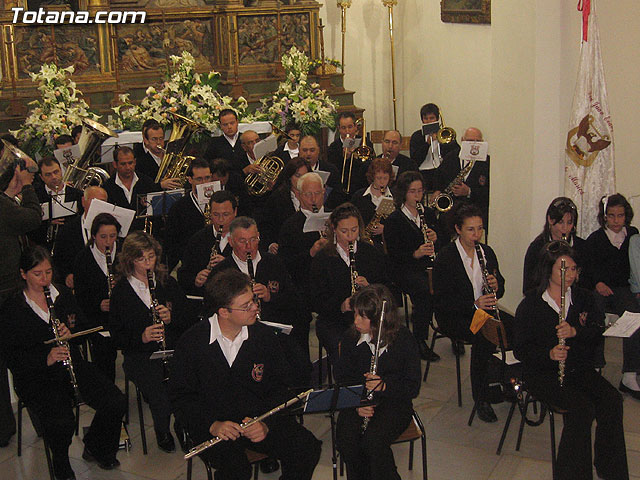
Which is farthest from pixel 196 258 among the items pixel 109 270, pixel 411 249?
pixel 411 249

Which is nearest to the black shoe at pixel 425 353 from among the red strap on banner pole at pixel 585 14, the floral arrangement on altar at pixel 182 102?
the red strap on banner pole at pixel 585 14

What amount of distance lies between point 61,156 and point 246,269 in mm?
3060

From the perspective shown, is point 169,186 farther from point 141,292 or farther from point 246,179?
point 141,292

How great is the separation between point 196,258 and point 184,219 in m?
1.03

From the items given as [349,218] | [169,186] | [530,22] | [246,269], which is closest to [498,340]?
[349,218]

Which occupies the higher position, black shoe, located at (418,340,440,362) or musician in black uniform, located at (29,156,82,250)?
musician in black uniform, located at (29,156,82,250)

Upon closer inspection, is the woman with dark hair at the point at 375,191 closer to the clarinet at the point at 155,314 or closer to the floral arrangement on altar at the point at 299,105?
the clarinet at the point at 155,314

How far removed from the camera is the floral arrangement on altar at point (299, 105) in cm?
1034

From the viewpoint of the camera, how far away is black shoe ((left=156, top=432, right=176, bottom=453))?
5602 millimetres

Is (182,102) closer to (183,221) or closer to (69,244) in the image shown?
(183,221)

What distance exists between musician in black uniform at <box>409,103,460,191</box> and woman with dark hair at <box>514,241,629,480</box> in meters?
3.77

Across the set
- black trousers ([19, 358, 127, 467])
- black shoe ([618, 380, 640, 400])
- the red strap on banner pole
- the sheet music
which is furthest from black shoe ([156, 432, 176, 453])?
the red strap on banner pole

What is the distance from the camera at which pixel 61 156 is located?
26.6 feet

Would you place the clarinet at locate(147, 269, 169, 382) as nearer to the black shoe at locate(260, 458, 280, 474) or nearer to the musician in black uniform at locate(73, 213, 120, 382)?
the musician in black uniform at locate(73, 213, 120, 382)
